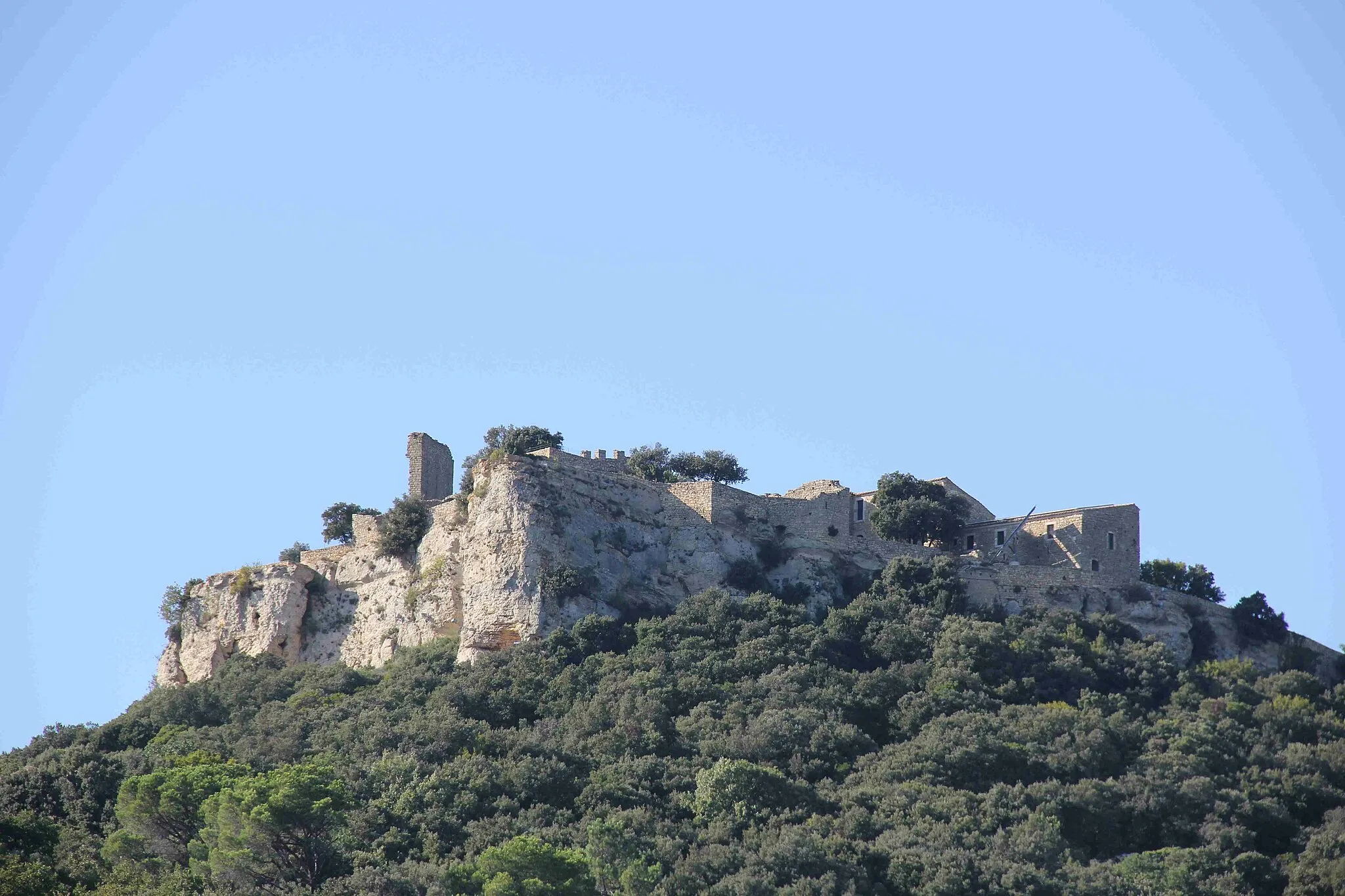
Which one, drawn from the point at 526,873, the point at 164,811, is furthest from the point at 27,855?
the point at 526,873

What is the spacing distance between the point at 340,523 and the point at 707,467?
1024cm

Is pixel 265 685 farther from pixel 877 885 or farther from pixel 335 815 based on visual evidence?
pixel 877 885

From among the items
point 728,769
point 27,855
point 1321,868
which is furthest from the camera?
point 728,769

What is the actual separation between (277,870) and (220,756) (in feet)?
26.0

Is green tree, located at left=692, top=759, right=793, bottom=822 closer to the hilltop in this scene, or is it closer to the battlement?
the hilltop

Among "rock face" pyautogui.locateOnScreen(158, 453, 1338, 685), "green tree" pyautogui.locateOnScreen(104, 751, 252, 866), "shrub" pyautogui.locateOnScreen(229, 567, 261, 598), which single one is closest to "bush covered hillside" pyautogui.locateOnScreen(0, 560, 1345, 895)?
"green tree" pyautogui.locateOnScreen(104, 751, 252, 866)

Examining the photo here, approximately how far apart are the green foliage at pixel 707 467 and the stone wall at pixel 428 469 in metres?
6.35

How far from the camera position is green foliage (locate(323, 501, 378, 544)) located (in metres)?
64.9

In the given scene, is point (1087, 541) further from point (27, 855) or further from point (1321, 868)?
point (27, 855)

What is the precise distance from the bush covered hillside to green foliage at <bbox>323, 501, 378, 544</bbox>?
6323 millimetres

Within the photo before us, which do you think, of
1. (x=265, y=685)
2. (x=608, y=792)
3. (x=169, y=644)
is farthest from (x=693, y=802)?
(x=169, y=644)

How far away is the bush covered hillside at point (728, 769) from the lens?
147 feet

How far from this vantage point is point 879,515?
62.9 metres

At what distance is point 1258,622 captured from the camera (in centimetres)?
6194
